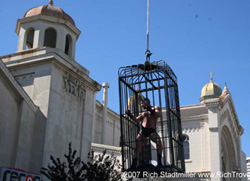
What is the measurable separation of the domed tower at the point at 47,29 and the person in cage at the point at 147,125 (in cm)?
637

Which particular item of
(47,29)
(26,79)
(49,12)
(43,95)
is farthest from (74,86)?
(49,12)

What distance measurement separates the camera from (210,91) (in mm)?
42531

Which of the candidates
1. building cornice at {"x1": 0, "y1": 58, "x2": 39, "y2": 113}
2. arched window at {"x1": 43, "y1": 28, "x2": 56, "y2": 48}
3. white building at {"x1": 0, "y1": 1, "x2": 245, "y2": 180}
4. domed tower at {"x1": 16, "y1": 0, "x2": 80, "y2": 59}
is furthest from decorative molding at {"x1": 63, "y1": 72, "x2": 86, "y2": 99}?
arched window at {"x1": 43, "y1": 28, "x2": 56, "y2": 48}

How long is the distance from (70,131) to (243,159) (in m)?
30.0

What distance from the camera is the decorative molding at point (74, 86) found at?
1604cm

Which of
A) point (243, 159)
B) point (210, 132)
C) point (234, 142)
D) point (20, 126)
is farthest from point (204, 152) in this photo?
point (20, 126)

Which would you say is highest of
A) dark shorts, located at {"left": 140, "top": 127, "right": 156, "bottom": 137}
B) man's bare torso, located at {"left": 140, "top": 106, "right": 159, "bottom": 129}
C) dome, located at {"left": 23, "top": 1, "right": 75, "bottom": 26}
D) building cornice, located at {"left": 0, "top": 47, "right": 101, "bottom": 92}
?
dome, located at {"left": 23, "top": 1, "right": 75, "bottom": 26}

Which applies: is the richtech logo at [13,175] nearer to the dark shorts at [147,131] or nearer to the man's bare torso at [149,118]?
the dark shorts at [147,131]

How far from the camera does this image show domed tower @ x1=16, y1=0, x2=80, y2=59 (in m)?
17.0

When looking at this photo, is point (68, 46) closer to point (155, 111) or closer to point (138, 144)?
point (155, 111)

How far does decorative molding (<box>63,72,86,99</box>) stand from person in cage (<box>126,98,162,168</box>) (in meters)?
5.01

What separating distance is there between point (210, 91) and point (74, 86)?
2827cm

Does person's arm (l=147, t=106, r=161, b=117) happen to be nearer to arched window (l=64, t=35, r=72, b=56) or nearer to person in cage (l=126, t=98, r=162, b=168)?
person in cage (l=126, t=98, r=162, b=168)

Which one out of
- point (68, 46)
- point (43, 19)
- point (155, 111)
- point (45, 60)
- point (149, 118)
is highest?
point (43, 19)
